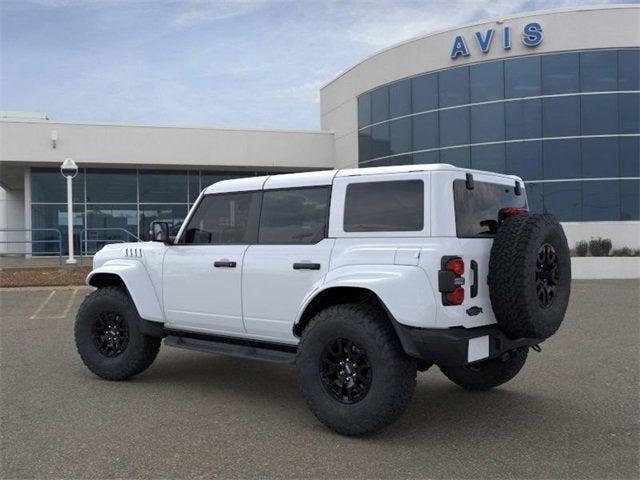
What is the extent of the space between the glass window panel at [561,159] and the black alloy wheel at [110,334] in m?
18.1

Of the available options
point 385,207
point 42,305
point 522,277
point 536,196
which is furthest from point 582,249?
point 385,207

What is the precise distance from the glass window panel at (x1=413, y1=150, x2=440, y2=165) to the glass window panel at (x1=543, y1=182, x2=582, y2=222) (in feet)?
13.4

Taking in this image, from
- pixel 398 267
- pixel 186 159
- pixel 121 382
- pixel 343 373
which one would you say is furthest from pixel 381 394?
pixel 186 159

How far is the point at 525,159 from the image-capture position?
846 inches

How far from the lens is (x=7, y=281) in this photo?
15.3m

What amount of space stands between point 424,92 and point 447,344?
20701 mm

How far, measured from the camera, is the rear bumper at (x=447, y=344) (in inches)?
161

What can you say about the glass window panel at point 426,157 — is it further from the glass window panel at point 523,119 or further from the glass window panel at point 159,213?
the glass window panel at point 159,213

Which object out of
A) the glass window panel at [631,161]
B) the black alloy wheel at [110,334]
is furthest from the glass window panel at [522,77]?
the black alloy wheel at [110,334]

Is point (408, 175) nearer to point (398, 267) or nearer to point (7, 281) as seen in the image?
point (398, 267)

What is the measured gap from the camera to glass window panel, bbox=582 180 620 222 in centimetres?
2073

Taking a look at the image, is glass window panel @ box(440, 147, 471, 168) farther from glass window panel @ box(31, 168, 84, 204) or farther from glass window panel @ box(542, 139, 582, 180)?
glass window panel @ box(31, 168, 84, 204)

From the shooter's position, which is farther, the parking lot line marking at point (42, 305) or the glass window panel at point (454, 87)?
the glass window panel at point (454, 87)

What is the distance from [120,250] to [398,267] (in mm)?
3320
